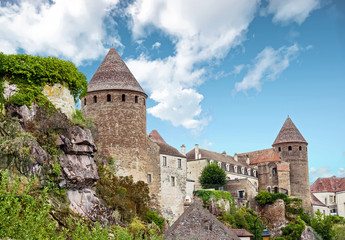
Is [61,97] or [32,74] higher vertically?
[32,74]

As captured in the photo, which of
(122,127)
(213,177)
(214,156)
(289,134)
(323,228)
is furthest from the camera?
(289,134)

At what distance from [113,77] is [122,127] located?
4.77 m

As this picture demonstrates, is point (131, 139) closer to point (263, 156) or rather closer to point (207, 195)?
point (207, 195)

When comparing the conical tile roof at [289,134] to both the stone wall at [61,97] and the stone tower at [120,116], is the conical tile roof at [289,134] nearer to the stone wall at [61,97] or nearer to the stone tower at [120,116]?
the stone tower at [120,116]

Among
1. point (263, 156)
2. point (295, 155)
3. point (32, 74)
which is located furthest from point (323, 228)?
point (32, 74)

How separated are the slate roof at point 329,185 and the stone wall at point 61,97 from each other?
60.7 metres

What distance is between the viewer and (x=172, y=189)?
41.2 m

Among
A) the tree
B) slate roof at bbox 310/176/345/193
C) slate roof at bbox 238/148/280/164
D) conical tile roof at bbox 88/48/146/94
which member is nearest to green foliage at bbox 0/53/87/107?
conical tile roof at bbox 88/48/146/94

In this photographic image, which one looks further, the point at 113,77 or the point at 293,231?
the point at 293,231

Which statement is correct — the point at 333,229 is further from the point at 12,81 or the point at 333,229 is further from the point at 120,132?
the point at 12,81

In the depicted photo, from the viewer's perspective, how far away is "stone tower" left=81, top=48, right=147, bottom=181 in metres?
35.8

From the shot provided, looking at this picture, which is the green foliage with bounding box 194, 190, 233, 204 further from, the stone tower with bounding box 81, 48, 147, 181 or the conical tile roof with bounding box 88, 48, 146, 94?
the conical tile roof with bounding box 88, 48, 146, 94

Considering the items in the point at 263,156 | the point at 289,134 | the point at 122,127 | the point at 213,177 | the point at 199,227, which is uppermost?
the point at 289,134

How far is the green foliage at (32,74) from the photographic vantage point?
26.6m
